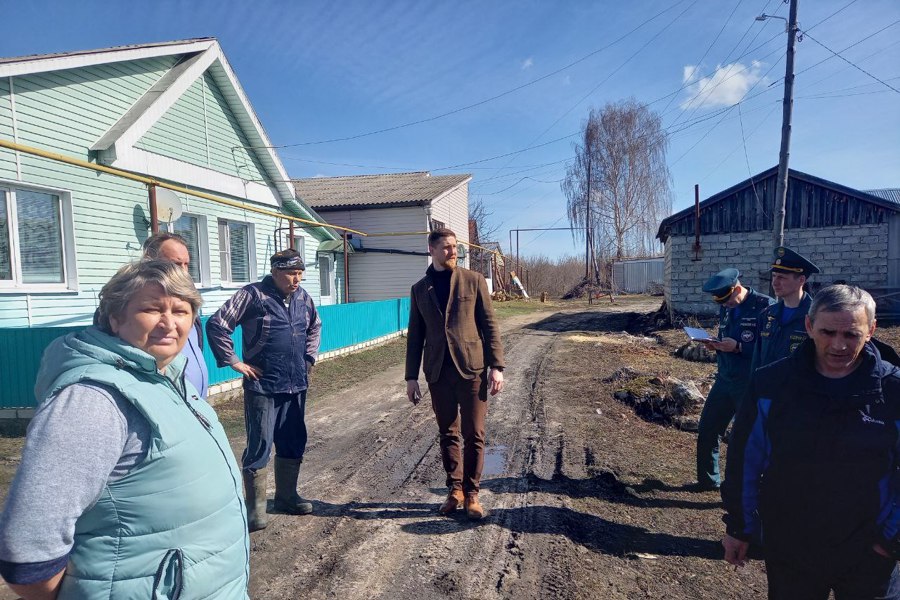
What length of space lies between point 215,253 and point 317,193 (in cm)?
1122

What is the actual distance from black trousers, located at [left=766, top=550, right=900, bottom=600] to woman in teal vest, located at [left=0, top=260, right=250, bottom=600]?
6.78ft

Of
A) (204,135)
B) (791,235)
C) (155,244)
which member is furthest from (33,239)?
(791,235)

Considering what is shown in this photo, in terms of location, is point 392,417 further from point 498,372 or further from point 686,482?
point 686,482

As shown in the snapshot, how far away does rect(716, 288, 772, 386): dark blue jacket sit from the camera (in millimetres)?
3996

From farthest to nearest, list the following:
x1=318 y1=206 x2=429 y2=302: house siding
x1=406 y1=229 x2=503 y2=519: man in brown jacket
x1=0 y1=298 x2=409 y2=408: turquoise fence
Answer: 1. x1=318 y1=206 x2=429 y2=302: house siding
2. x1=0 y1=298 x2=409 y2=408: turquoise fence
3. x1=406 y1=229 x2=503 y2=519: man in brown jacket

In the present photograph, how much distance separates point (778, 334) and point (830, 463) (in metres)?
1.76

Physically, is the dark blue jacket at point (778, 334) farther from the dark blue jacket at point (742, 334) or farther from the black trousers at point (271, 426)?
the black trousers at point (271, 426)

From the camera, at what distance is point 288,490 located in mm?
3908

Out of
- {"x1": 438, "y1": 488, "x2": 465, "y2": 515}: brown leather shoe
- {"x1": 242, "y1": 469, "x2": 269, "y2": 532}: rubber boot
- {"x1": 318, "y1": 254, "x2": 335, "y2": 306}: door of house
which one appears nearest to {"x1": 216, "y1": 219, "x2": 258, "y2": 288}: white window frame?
{"x1": 318, "y1": 254, "x2": 335, "y2": 306}: door of house

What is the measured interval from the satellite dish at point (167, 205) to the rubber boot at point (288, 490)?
650 cm

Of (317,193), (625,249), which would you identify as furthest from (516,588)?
(625,249)

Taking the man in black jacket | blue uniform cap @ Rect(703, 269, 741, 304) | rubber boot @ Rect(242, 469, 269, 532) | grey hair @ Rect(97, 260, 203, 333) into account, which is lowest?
rubber boot @ Rect(242, 469, 269, 532)

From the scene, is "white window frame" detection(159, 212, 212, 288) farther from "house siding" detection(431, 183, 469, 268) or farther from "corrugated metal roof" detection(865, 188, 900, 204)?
"corrugated metal roof" detection(865, 188, 900, 204)

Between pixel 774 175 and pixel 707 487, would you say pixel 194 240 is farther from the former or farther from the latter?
pixel 774 175
